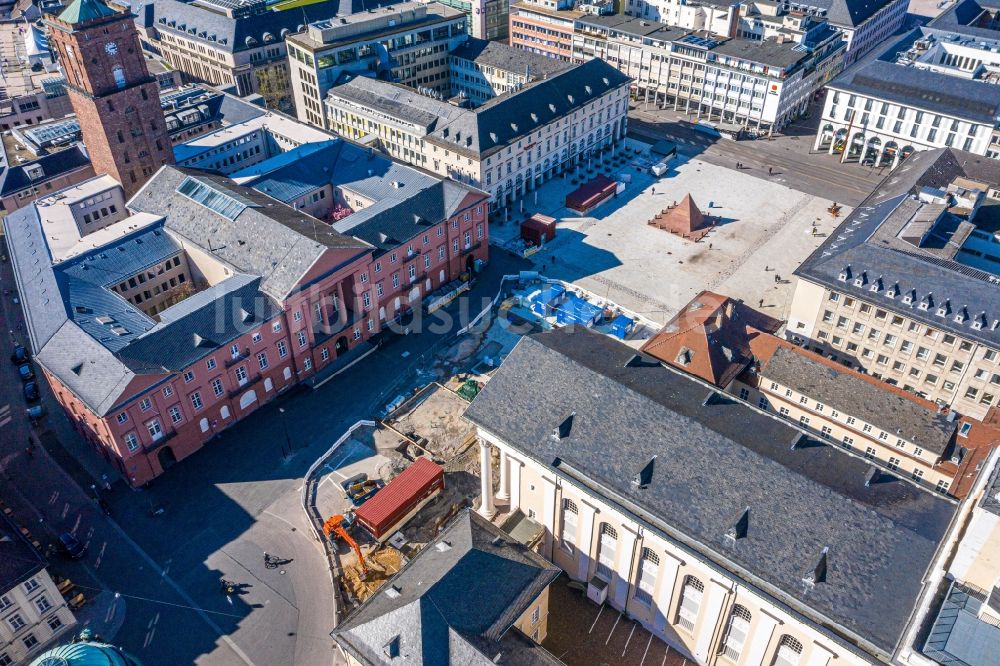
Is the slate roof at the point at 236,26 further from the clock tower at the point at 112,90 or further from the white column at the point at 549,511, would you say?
the white column at the point at 549,511

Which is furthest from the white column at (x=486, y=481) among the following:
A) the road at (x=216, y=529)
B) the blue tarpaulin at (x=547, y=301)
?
the blue tarpaulin at (x=547, y=301)

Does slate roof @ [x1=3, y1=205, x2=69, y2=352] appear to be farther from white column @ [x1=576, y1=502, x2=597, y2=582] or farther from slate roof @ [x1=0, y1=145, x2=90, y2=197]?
white column @ [x1=576, y1=502, x2=597, y2=582]

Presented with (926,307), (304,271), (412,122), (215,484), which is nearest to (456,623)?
(215,484)

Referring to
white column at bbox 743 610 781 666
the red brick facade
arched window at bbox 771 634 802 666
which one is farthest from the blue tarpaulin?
arched window at bbox 771 634 802 666

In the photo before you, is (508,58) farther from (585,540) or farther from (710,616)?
(710,616)

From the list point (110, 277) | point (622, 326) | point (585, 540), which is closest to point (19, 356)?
point (110, 277)
